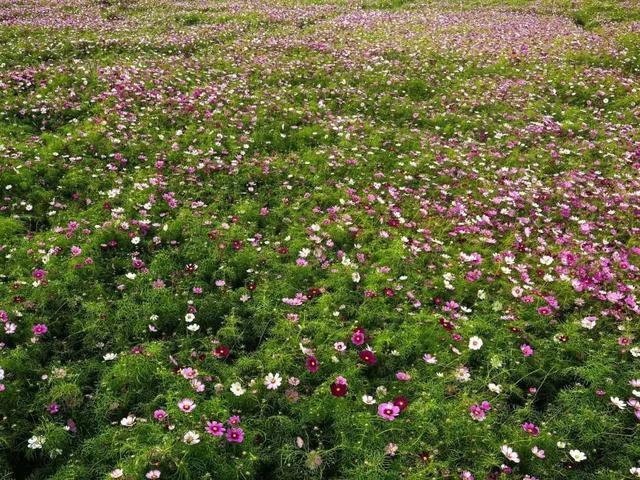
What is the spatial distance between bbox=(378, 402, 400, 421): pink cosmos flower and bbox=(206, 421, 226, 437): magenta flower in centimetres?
161

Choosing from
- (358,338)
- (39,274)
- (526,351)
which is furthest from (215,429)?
(526,351)

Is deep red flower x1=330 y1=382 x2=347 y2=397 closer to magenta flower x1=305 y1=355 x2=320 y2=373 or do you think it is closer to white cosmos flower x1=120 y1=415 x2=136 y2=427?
magenta flower x1=305 y1=355 x2=320 y2=373

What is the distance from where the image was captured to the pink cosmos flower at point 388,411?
15.9ft

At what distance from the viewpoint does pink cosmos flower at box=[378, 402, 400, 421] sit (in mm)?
4831

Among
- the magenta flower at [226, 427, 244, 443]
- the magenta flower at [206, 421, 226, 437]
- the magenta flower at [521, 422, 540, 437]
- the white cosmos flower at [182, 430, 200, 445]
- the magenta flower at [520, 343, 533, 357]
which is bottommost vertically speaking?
the magenta flower at [521, 422, 540, 437]

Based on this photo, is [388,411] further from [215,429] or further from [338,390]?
[215,429]

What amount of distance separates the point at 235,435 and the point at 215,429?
0.20 metres

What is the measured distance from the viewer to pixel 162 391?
16.6 ft

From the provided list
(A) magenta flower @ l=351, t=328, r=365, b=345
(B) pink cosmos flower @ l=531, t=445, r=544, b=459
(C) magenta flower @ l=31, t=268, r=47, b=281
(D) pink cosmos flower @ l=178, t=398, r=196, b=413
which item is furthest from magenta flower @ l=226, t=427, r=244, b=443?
(C) magenta flower @ l=31, t=268, r=47, b=281

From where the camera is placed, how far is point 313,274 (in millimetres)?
6926

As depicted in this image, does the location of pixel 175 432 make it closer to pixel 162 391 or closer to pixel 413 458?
pixel 162 391

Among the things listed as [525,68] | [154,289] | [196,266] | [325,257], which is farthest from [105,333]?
[525,68]

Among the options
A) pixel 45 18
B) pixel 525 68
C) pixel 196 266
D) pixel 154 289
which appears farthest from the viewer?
pixel 45 18

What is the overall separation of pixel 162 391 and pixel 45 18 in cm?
2093
